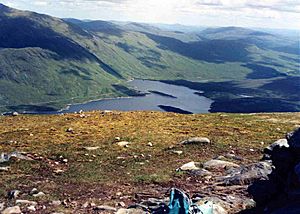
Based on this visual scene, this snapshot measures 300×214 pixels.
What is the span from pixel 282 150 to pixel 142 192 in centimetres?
832

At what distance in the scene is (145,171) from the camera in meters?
28.2

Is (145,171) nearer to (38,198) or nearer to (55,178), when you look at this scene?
(55,178)

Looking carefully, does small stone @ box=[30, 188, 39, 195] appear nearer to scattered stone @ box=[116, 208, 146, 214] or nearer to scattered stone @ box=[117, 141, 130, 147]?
scattered stone @ box=[116, 208, 146, 214]

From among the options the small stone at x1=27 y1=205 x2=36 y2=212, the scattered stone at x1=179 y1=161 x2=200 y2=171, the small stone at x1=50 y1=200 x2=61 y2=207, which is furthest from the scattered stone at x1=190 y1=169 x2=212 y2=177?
the small stone at x1=27 y1=205 x2=36 y2=212

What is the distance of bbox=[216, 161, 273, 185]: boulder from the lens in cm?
2456

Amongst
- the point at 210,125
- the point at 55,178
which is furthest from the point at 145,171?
the point at 210,125

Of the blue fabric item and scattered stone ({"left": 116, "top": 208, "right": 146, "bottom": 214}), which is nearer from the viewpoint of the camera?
the blue fabric item

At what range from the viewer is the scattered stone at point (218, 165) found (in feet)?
93.2

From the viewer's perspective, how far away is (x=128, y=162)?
30.2 metres

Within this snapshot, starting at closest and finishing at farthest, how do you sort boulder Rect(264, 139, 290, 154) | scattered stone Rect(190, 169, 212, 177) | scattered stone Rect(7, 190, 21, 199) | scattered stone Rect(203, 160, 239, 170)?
A: 1. boulder Rect(264, 139, 290, 154)
2. scattered stone Rect(7, 190, 21, 199)
3. scattered stone Rect(190, 169, 212, 177)
4. scattered stone Rect(203, 160, 239, 170)

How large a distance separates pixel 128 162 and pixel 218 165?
21.4 feet

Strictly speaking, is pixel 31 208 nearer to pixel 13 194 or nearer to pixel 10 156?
pixel 13 194

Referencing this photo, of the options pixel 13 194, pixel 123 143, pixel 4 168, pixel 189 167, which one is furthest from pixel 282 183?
pixel 4 168

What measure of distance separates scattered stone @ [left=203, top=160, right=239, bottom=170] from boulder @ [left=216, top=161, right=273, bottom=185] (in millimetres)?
1713
